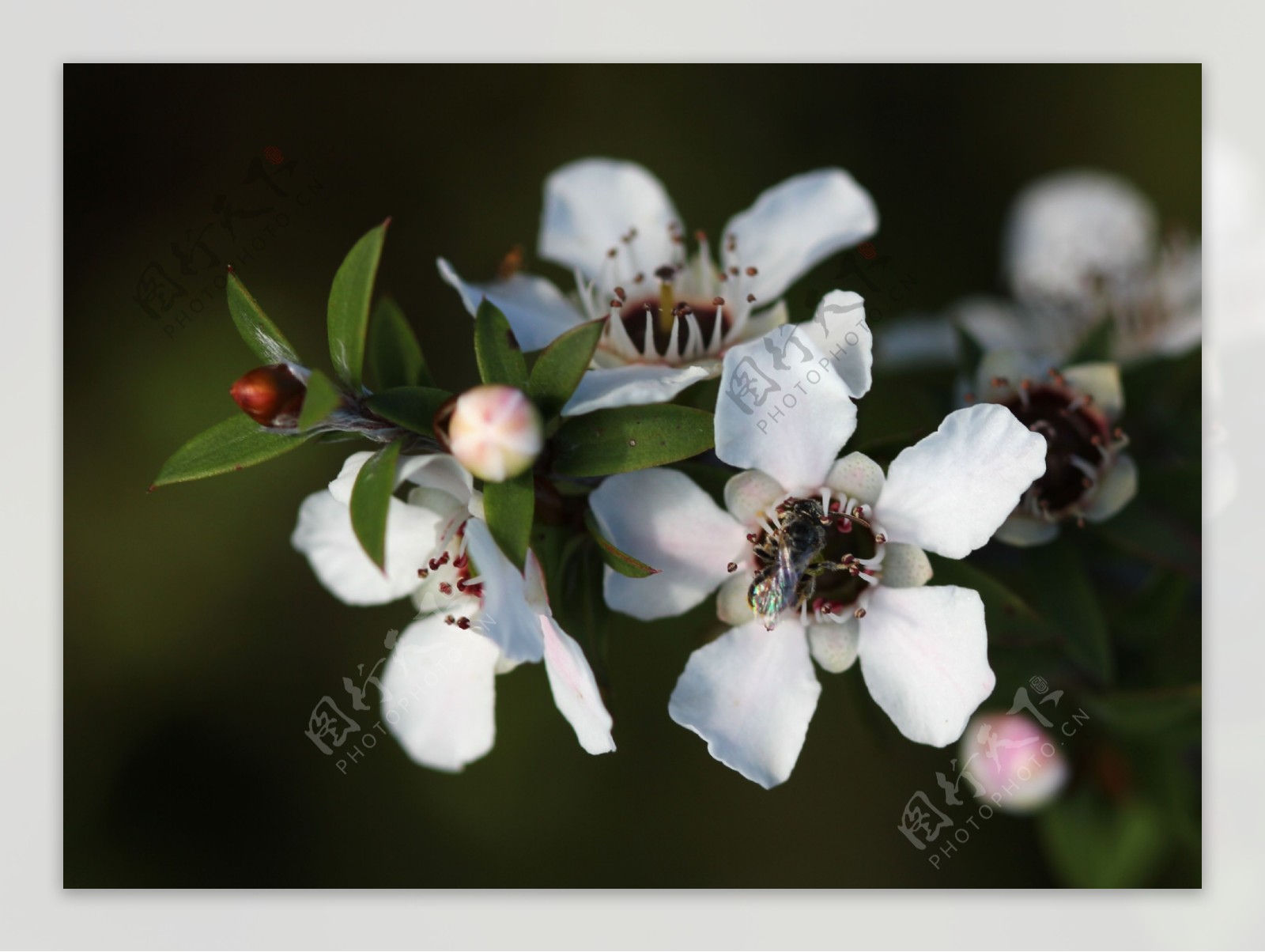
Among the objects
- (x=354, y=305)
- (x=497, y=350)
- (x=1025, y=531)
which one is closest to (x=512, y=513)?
(x=497, y=350)

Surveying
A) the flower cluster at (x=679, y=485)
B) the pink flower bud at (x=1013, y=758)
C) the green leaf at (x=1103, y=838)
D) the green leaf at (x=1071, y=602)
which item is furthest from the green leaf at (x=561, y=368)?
the green leaf at (x=1103, y=838)

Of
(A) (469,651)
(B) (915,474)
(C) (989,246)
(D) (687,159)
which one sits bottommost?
(A) (469,651)

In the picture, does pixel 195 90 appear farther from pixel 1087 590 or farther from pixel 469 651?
pixel 1087 590

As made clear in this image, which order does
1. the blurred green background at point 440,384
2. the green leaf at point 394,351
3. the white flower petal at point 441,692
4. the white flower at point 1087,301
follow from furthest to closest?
the blurred green background at point 440,384 → the white flower at point 1087,301 → the white flower petal at point 441,692 → the green leaf at point 394,351

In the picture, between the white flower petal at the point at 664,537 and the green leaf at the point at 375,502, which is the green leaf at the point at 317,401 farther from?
the white flower petal at the point at 664,537

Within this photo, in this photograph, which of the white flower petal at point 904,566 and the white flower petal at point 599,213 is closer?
the white flower petal at point 904,566

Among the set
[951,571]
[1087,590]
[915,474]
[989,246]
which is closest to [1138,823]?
[1087,590]
